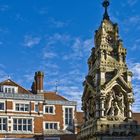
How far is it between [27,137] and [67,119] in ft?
17.6

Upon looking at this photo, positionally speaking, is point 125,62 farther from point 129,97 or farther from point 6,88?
point 6,88

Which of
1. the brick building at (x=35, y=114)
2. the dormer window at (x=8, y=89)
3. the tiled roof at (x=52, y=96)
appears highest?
the dormer window at (x=8, y=89)

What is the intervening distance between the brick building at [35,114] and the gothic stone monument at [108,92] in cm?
1929

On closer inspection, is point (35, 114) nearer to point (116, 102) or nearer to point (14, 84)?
point (14, 84)

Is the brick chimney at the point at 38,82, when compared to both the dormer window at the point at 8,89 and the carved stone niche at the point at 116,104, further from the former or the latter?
the carved stone niche at the point at 116,104

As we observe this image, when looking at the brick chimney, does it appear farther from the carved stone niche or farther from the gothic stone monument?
the carved stone niche

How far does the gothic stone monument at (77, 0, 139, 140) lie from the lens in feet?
73.6

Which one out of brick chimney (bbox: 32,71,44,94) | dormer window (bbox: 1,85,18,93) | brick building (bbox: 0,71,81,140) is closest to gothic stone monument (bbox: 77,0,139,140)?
brick building (bbox: 0,71,81,140)

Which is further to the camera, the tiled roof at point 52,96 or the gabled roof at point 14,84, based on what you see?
the tiled roof at point 52,96

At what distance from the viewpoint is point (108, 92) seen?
75.9 ft

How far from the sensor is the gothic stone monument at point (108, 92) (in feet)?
73.6

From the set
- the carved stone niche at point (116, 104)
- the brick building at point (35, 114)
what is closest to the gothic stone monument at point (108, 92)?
the carved stone niche at point (116, 104)

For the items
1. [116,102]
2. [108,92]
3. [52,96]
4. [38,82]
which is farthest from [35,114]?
[108,92]

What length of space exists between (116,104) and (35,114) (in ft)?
73.5
